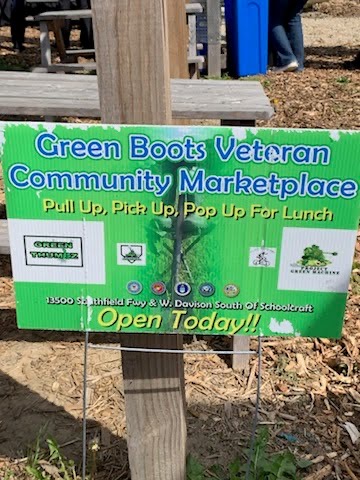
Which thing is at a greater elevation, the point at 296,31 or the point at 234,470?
the point at 296,31

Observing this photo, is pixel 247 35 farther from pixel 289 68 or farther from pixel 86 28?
pixel 86 28

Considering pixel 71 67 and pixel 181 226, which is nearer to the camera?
pixel 181 226

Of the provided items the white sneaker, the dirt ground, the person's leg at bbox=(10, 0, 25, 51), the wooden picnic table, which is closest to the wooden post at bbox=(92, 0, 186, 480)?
the dirt ground

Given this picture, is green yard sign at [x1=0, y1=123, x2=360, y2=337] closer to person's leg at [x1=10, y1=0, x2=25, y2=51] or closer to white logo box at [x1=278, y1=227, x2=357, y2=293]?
white logo box at [x1=278, y1=227, x2=357, y2=293]

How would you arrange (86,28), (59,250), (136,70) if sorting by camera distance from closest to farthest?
(136,70), (59,250), (86,28)

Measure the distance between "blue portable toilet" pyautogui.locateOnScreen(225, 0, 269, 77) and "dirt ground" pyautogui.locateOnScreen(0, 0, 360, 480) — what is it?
529 centimetres

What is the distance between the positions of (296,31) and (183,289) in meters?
7.47

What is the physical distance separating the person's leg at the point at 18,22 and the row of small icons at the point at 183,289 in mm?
9231

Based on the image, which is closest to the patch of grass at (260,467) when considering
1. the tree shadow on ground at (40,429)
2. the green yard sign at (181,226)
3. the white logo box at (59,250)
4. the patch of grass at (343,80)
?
the tree shadow on ground at (40,429)

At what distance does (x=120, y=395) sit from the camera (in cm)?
259

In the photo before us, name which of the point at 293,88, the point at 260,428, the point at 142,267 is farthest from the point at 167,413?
the point at 293,88

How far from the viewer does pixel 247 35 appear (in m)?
7.87

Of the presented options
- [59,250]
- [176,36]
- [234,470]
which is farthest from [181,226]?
[176,36]

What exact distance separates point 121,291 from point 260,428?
1207mm
